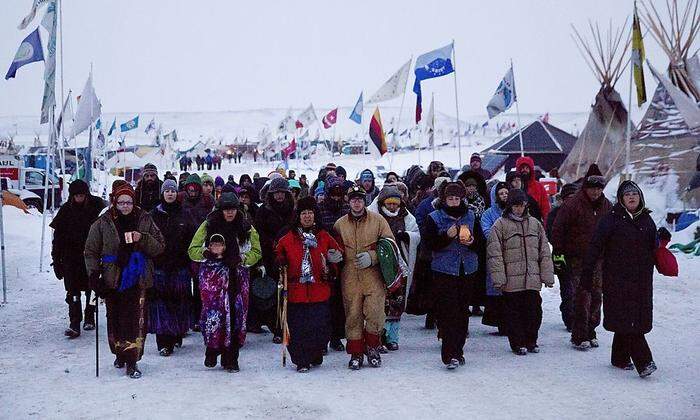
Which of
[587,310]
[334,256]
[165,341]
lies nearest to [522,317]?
[587,310]

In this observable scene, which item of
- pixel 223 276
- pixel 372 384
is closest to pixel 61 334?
pixel 223 276

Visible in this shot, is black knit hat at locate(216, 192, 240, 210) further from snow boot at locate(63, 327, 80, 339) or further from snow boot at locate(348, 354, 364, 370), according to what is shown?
snow boot at locate(63, 327, 80, 339)

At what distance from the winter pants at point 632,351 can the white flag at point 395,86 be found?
1242 cm

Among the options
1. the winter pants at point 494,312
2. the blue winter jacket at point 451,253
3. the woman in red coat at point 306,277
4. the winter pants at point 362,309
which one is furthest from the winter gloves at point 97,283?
the winter pants at point 494,312

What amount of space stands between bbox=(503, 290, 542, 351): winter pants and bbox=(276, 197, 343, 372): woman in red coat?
1758 millimetres

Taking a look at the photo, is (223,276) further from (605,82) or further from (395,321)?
(605,82)

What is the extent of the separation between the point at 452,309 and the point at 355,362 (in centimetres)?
97

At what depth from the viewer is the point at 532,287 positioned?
6477 mm

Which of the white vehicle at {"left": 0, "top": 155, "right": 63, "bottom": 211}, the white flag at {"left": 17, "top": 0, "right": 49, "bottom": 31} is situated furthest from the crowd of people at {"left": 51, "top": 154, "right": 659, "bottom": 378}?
the white vehicle at {"left": 0, "top": 155, "right": 63, "bottom": 211}

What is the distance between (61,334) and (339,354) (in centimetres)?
315

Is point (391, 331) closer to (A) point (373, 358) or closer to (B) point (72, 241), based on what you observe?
(A) point (373, 358)

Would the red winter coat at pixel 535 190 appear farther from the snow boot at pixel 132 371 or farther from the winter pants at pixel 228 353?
the snow boot at pixel 132 371

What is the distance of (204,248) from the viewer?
6043mm

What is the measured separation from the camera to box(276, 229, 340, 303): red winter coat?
6.09 metres
